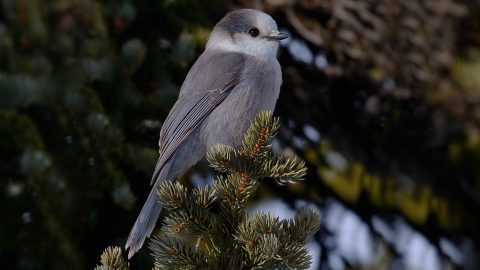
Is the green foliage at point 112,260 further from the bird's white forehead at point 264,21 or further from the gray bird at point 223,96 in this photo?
the bird's white forehead at point 264,21

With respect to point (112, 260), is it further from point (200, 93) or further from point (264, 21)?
point (264, 21)

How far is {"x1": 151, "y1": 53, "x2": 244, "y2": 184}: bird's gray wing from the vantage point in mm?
3201

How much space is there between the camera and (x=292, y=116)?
3924mm

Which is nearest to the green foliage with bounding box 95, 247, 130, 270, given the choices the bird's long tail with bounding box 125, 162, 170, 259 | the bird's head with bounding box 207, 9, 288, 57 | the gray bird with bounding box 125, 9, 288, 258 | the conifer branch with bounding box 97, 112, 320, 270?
the conifer branch with bounding box 97, 112, 320, 270

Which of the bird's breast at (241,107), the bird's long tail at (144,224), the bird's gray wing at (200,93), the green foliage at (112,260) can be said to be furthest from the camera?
the bird's breast at (241,107)

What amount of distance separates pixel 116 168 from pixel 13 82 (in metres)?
0.51

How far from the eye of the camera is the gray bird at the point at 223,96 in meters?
3.29

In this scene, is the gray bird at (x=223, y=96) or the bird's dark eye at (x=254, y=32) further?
the bird's dark eye at (x=254, y=32)

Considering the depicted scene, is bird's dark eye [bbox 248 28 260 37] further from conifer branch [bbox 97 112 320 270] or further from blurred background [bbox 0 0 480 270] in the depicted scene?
conifer branch [bbox 97 112 320 270]

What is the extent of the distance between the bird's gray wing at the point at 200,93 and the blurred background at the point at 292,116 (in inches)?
5.4

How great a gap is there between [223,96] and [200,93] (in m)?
0.10

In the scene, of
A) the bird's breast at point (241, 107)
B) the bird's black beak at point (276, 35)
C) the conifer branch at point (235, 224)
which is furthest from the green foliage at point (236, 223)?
the bird's black beak at point (276, 35)

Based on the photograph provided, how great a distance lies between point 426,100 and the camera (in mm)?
3826

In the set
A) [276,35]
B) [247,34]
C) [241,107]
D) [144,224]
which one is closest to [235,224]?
[144,224]
